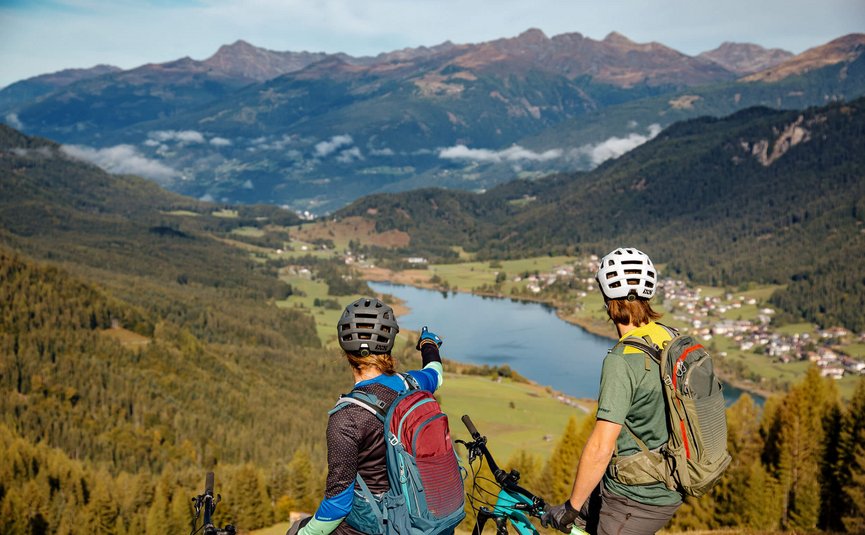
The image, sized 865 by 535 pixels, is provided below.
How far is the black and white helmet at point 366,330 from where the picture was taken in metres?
6.72

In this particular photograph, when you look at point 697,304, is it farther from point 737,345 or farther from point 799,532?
point 799,532

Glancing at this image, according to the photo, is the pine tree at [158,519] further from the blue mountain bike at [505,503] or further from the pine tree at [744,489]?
the blue mountain bike at [505,503]

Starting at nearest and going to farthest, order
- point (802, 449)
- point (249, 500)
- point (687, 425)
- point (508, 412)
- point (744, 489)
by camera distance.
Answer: point (687, 425)
point (744, 489)
point (802, 449)
point (249, 500)
point (508, 412)

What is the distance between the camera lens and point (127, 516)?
6341 centimetres

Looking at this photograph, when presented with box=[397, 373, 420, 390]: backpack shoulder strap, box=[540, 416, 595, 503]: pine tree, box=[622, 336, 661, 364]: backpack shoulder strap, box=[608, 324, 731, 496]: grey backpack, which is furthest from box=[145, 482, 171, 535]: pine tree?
box=[622, 336, 661, 364]: backpack shoulder strap

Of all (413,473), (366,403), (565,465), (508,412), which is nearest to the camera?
(413,473)

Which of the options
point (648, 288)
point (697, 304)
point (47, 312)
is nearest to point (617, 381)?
point (648, 288)

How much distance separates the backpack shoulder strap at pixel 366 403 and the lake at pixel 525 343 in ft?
357

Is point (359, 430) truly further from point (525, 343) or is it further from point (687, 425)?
point (525, 343)

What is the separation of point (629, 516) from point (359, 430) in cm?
263

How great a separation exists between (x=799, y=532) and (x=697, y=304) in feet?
629

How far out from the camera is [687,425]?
6.40 meters

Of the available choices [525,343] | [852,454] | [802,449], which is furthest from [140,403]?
[852,454]

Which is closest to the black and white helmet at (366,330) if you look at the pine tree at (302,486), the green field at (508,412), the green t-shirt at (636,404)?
the green t-shirt at (636,404)
